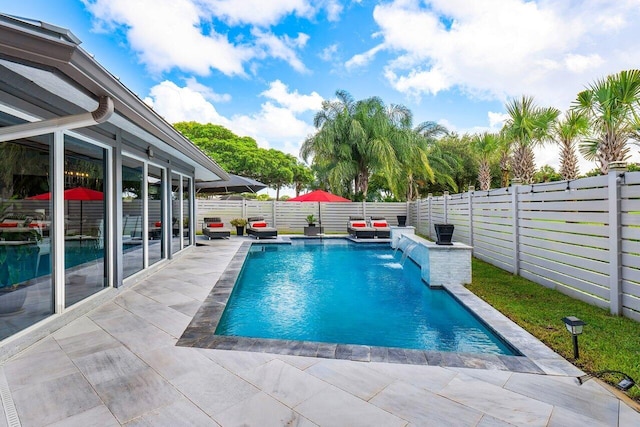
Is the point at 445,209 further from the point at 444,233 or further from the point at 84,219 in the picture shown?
the point at 84,219

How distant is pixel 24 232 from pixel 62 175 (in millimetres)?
810

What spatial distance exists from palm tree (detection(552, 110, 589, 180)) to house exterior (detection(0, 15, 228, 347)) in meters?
13.3

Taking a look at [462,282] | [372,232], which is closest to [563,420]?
[462,282]

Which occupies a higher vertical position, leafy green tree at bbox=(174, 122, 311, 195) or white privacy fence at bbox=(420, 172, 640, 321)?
leafy green tree at bbox=(174, 122, 311, 195)

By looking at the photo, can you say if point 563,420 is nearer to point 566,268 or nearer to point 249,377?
point 249,377

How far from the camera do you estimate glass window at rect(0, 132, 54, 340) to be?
3379 mm

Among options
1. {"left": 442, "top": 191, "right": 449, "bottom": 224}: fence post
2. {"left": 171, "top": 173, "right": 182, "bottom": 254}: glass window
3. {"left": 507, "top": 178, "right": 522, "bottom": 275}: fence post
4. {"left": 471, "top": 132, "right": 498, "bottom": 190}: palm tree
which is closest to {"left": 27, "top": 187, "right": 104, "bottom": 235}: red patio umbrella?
{"left": 171, "top": 173, "right": 182, "bottom": 254}: glass window

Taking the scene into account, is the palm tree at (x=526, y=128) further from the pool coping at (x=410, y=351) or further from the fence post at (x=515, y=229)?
the pool coping at (x=410, y=351)

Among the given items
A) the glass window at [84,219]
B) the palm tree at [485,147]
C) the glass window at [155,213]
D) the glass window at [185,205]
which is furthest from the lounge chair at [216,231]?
the palm tree at [485,147]

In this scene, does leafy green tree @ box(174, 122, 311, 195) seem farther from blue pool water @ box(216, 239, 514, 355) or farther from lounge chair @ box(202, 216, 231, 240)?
blue pool water @ box(216, 239, 514, 355)

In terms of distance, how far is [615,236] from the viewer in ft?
14.4

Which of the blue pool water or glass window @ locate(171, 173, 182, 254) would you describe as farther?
glass window @ locate(171, 173, 182, 254)

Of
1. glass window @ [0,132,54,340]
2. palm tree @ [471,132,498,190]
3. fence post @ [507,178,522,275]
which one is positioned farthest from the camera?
palm tree @ [471,132,498,190]

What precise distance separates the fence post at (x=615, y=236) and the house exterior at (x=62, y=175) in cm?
595
